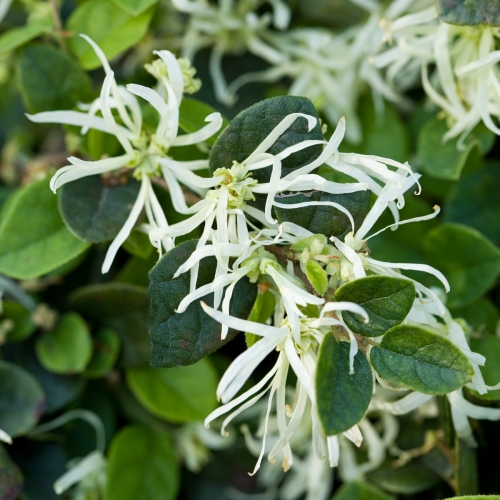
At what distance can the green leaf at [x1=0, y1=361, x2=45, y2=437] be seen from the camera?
64 cm

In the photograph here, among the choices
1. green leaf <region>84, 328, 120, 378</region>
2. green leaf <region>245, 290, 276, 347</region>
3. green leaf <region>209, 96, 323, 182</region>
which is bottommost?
green leaf <region>84, 328, 120, 378</region>

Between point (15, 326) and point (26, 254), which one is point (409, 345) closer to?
point (26, 254)

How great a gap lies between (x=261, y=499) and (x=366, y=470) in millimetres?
189

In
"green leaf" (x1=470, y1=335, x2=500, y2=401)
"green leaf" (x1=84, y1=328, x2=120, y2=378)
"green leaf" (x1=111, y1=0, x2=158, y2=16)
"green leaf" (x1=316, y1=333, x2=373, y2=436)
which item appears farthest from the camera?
"green leaf" (x1=84, y1=328, x2=120, y2=378)

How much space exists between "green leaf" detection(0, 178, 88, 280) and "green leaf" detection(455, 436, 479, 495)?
0.40 m

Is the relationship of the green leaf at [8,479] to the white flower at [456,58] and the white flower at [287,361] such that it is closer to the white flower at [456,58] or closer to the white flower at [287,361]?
the white flower at [287,361]

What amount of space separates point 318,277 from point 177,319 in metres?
0.11

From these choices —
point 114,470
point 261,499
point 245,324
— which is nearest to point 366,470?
point 261,499

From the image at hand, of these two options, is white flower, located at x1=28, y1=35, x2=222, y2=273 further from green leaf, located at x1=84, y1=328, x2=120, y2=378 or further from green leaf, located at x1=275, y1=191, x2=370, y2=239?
green leaf, located at x1=84, y1=328, x2=120, y2=378

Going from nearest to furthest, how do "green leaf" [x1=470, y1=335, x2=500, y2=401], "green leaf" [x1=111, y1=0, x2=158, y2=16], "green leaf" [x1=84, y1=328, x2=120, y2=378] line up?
1. "green leaf" [x1=470, y1=335, x2=500, y2=401]
2. "green leaf" [x1=111, y1=0, x2=158, y2=16]
3. "green leaf" [x1=84, y1=328, x2=120, y2=378]

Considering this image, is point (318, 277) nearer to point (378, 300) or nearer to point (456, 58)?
point (378, 300)

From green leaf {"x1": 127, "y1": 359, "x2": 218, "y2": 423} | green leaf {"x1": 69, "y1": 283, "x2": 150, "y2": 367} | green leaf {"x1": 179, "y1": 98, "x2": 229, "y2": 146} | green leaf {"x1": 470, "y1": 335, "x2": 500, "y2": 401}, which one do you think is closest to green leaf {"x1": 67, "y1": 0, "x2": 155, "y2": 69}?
green leaf {"x1": 179, "y1": 98, "x2": 229, "y2": 146}

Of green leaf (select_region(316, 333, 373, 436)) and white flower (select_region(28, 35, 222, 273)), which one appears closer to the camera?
green leaf (select_region(316, 333, 373, 436))

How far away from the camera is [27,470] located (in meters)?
0.70
